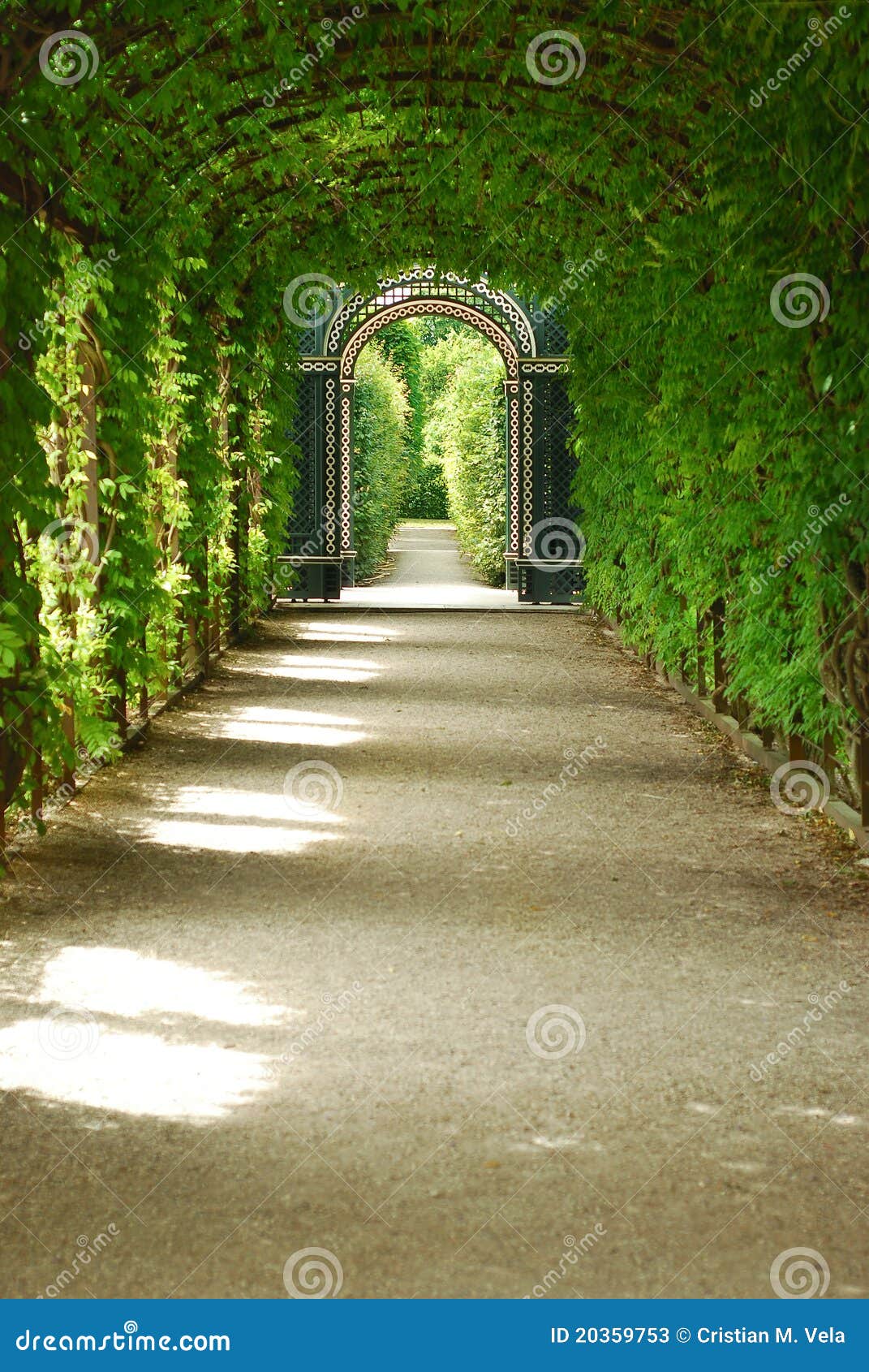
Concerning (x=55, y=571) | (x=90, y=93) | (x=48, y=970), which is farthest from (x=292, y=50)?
(x=48, y=970)

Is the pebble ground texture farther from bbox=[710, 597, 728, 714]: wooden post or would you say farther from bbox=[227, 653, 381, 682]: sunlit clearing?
bbox=[227, 653, 381, 682]: sunlit clearing

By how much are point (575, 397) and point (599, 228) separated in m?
4.59

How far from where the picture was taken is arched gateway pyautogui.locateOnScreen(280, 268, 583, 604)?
20016 mm

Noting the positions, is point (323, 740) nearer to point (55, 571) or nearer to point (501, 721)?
point (501, 721)

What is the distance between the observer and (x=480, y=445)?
2495 cm

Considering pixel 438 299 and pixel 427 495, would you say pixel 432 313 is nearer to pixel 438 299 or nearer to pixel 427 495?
pixel 438 299

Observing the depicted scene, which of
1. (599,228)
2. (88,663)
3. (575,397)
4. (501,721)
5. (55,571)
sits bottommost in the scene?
(501,721)

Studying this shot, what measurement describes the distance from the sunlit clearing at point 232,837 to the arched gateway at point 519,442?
13.3m

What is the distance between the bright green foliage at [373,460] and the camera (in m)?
25.0

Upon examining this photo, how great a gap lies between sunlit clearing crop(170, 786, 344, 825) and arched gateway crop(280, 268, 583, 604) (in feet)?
40.9

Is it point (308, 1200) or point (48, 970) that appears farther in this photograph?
point (48, 970)

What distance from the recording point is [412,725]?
9.79 m

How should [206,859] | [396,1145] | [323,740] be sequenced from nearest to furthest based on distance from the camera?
[396,1145] → [206,859] → [323,740]

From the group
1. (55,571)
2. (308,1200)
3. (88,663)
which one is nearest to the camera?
(308,1200)
